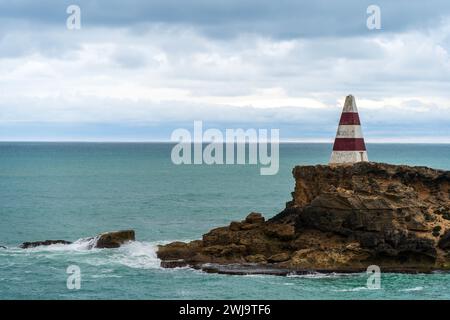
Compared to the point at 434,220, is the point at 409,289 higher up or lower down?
lower down

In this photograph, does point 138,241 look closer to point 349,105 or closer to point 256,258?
point 256,258

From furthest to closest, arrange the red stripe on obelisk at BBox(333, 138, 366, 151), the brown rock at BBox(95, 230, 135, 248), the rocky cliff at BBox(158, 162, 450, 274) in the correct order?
the brown rock at BBox(95, 230, 135, 248)
the red stripe on obelisk at BBox(333, 138, 366, 151)
the rocky cliff at BBox(158, 162, 450, 274)

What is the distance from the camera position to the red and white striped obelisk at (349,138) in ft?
163

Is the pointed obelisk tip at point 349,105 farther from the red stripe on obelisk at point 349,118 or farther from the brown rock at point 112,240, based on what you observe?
the brown rock at point 112,240

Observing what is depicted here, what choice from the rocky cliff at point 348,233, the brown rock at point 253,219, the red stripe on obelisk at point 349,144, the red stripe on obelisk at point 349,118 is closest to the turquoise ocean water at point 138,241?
the rocky cliff at point 348,233

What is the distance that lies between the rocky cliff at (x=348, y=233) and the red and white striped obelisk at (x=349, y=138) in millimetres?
1078

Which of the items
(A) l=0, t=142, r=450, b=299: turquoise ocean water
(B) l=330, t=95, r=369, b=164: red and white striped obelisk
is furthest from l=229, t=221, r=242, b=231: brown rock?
(B) l=330, t=95, r=369, b=164: red and white striped obelisk

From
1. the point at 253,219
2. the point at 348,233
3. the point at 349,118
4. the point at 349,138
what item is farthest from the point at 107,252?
the point at 349,118

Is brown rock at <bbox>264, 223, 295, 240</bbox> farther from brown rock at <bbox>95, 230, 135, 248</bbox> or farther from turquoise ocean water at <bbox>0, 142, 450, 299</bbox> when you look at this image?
brown rock at <bbox>95, 230, 135, 248</bbox>

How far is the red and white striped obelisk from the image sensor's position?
49.6m

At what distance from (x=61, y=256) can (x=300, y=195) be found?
15634 mm
